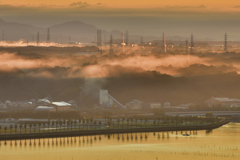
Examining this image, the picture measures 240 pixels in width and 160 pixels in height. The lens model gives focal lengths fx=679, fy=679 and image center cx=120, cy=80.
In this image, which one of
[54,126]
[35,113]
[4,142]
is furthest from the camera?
[35,113]

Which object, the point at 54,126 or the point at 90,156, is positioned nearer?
the point at 90,156

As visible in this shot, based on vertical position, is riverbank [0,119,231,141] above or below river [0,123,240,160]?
above

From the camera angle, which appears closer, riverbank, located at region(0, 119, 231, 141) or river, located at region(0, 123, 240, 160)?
river, located at region(0, 123, 240, 160)

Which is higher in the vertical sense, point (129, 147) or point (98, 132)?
point (98, 132)

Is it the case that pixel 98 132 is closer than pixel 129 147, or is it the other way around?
pixel 129 147

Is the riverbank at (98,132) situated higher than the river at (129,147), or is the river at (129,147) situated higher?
the riverbank at (98,132)

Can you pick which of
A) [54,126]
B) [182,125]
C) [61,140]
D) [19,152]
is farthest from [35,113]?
[19,152]

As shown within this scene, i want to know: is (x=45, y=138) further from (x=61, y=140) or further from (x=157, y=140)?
(x=157, y=140)

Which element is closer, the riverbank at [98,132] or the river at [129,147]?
the river at [129,147]
